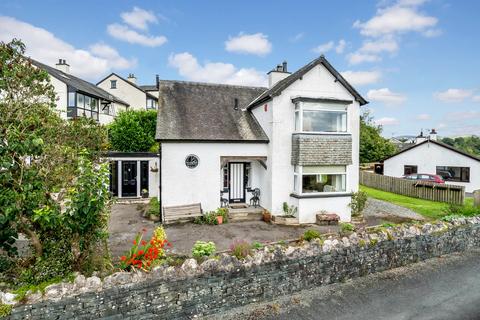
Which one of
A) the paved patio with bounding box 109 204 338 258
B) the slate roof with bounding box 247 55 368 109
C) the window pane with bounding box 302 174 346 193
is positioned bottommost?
the paved patio with bounding box 109 204 338 258

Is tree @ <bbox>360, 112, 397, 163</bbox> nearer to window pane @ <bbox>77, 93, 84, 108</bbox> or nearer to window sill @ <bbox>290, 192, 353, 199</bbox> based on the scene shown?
window sill @ <bbox>290, 192, 353, 199</bbox>

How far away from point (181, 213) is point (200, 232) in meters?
1.90

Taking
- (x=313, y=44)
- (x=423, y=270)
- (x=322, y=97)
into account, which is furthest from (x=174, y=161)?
(x=313, y=44)

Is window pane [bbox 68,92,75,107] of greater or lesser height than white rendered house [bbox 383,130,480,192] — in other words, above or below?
above

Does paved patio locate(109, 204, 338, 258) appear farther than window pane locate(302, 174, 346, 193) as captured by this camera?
No

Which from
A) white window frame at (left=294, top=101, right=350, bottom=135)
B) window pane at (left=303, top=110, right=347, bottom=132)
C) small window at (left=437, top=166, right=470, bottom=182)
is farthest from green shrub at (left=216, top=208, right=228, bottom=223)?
small window at (left=437, top=166, right=470, bottom=182)

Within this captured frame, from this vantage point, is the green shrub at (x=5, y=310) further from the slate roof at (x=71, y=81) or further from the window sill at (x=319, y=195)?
the slate roof at (x=71, y=81)

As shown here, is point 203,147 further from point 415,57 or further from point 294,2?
point 415,57

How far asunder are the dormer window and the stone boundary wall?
659 centimetres

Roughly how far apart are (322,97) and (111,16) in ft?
41.9

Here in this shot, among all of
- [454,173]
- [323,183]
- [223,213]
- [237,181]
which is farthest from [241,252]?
[454,173]

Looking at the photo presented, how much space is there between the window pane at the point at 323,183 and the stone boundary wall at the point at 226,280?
536 centimetres

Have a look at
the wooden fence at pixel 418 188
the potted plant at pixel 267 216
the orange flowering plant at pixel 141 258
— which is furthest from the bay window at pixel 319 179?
the wooden fence at pixel 418 188

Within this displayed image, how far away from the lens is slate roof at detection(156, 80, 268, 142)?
14258 millimetres
